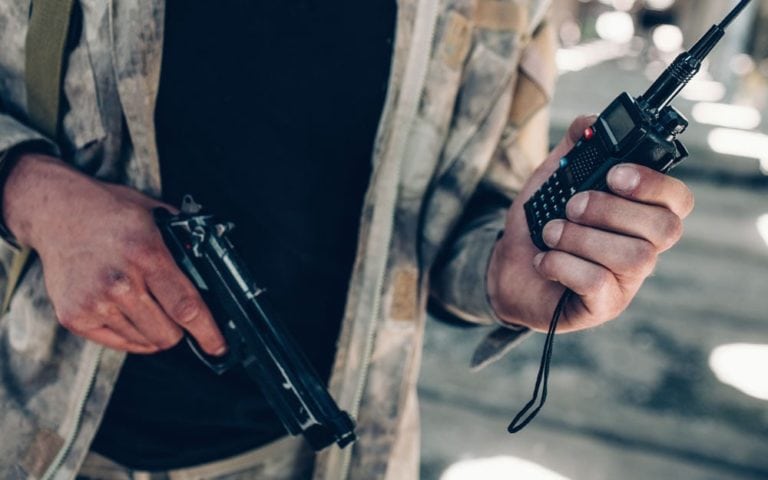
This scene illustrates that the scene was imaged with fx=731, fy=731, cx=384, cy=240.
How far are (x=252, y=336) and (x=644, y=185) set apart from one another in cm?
51

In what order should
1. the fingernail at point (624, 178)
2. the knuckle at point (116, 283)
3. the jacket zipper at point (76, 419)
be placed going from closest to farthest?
the fingernail at point (624, 178)
the knuckle at point (116, 283)
the jacket zipper at point (76, 419)

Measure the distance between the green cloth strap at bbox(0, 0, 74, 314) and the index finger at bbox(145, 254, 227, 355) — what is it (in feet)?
0.69

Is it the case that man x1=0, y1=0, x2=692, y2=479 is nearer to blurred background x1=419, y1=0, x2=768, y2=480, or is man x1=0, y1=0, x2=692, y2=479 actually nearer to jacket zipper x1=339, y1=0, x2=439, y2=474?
jacket zipper x1=339, y1=0, x2=439, y2=474

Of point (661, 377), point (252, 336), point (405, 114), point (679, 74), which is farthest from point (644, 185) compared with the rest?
point (661, 377)

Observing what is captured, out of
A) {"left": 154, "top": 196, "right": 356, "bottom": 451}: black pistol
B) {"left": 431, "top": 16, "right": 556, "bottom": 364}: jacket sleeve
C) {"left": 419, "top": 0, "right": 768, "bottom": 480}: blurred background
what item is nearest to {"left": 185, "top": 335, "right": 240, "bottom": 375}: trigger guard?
{"left": 154, "top": 196, "right": 356, "bottom": 451}: black pistol

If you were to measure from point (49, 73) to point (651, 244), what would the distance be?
2.42 feet

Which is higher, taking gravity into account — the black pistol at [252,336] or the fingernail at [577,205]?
the fingernail at [577,205]

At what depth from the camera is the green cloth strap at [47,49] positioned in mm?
889

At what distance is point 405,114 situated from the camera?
1.03 metres

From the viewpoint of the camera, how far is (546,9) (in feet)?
3.65

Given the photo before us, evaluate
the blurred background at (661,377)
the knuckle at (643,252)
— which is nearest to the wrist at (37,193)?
the knuckle at (643,252)

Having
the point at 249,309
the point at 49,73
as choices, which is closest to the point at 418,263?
the point at 249,309

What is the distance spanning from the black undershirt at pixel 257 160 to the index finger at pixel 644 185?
0.43m

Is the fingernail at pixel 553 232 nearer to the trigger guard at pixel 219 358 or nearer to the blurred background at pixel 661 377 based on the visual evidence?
the trigger guard at pixel 219 358
